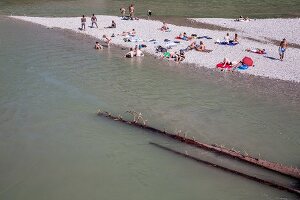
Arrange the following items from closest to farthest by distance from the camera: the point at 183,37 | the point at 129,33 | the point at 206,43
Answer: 1. the point at 206,43
2. the point at 183,37
3. the point at 129,33

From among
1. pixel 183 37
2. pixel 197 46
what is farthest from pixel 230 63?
pixel 183 37

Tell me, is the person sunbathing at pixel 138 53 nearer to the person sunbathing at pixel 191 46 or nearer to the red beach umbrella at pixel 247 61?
the person sunbathing at pixel 191 46

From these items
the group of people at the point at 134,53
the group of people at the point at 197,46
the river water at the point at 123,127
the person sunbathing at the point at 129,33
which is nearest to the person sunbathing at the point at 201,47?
the group of people at the point at 197,46

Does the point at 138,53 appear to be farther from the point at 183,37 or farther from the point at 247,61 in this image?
the point at 247,61

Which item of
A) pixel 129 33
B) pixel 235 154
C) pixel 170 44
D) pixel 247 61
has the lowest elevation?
pixel 235 154

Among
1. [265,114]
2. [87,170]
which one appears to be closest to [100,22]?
[265,114]

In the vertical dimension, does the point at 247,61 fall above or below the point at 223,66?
above

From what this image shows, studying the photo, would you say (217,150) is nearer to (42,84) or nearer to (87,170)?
(87,170)

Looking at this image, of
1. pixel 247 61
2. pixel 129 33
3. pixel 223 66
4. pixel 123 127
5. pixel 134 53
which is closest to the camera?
pixel 123 127

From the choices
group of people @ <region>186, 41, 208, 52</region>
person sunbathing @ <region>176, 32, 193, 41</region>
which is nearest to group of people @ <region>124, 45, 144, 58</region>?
group of people @ <region>186, 41, 208, 52</region>
